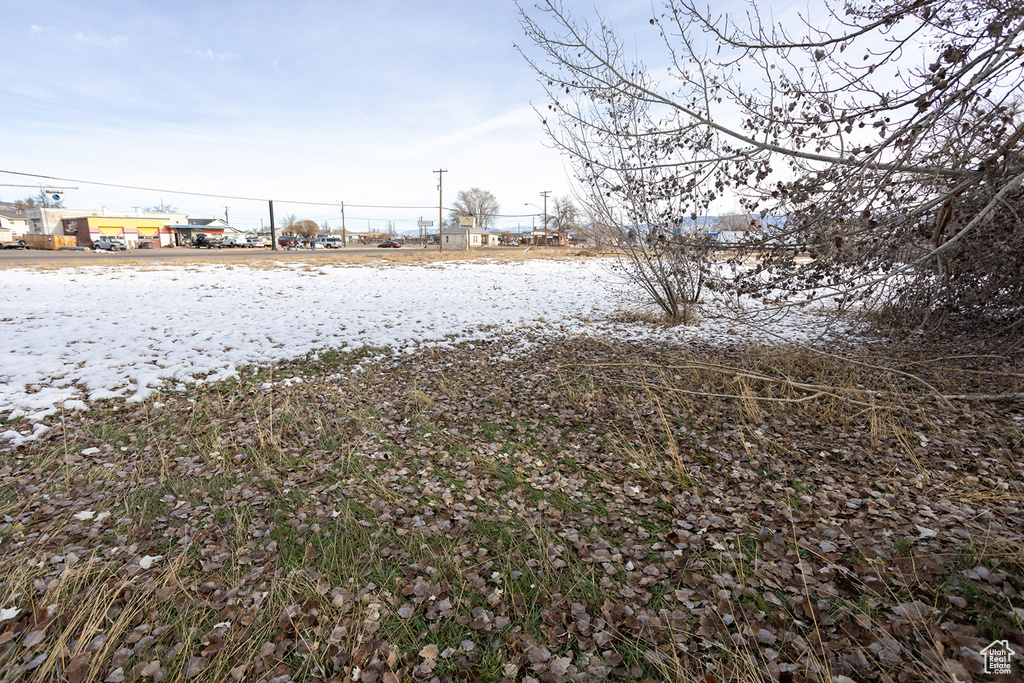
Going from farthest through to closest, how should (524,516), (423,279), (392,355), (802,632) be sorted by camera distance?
(423,279), (392,355), (524,516), (802,632)

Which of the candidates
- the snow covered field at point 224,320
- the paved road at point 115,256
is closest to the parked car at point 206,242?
the paved road at point 115,256

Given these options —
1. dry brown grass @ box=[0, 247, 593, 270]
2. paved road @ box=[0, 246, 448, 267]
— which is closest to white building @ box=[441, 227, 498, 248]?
paved road @ box=[0, 246, 448, 267]

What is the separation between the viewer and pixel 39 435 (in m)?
5.17

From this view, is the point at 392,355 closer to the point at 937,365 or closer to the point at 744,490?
the point at 744,490

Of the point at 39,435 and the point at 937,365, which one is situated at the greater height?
the point at 937,365

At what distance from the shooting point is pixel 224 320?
34.1 feet

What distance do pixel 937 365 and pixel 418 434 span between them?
7667 millimetres

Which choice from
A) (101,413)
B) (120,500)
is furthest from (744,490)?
(101,413)

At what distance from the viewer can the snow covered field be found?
6996mm

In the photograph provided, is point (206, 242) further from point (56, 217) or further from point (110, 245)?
point (56, 217)

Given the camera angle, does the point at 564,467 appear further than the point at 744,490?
Yes

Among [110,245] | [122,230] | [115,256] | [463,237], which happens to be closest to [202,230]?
[122,230]

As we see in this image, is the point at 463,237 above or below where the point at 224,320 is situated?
above

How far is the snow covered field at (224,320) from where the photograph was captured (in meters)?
7.00
